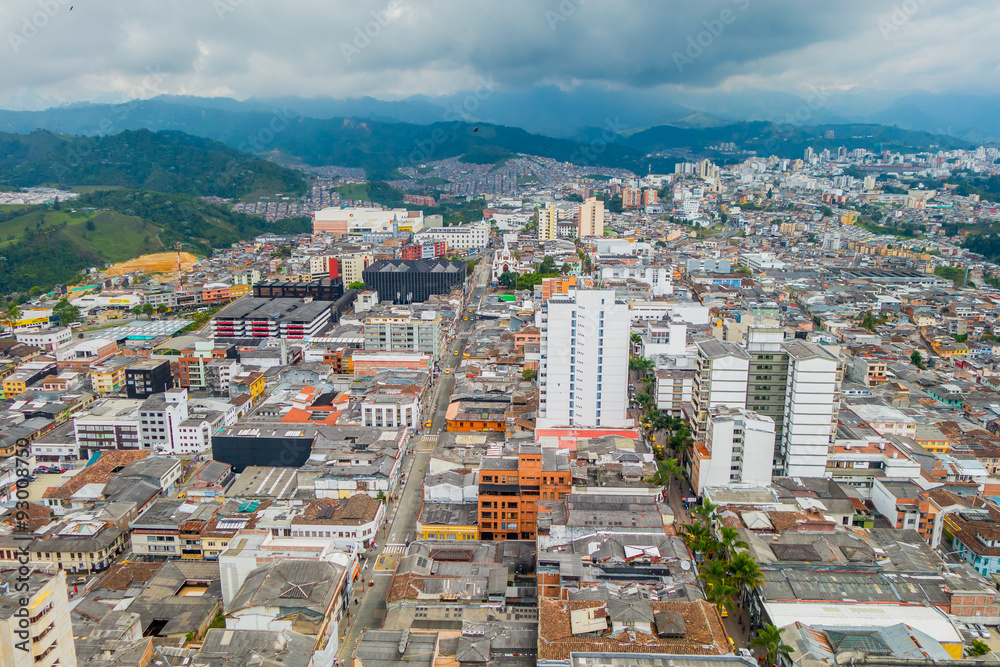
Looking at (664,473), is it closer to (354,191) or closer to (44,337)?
(44,337)

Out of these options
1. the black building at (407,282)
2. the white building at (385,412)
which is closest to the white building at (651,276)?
the black building at (407,282)

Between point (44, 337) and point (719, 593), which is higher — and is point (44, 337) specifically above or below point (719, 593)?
above

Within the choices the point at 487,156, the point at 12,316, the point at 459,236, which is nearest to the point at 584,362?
the point at 12,316

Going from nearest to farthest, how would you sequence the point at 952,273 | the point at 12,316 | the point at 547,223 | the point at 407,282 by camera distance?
the point at 12,316, the point at 407,282, the point at 952,273, the point at 547,223

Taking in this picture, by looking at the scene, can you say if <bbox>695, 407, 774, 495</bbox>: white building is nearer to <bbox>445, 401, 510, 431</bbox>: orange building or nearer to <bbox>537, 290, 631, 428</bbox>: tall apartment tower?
<bbox>537, 290, 631, 428</bbox>: tall apartment tower

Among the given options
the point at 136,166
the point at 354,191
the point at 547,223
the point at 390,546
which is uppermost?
the point at 136,166

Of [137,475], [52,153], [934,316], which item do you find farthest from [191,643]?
[52,153]

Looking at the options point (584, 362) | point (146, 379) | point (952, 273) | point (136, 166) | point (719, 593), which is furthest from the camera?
point (136, 166)

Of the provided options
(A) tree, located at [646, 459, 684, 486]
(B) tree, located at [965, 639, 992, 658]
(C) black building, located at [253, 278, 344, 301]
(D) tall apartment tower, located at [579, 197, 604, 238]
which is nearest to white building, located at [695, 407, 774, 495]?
(A) tree, located at [646, 459, 684, 486]
